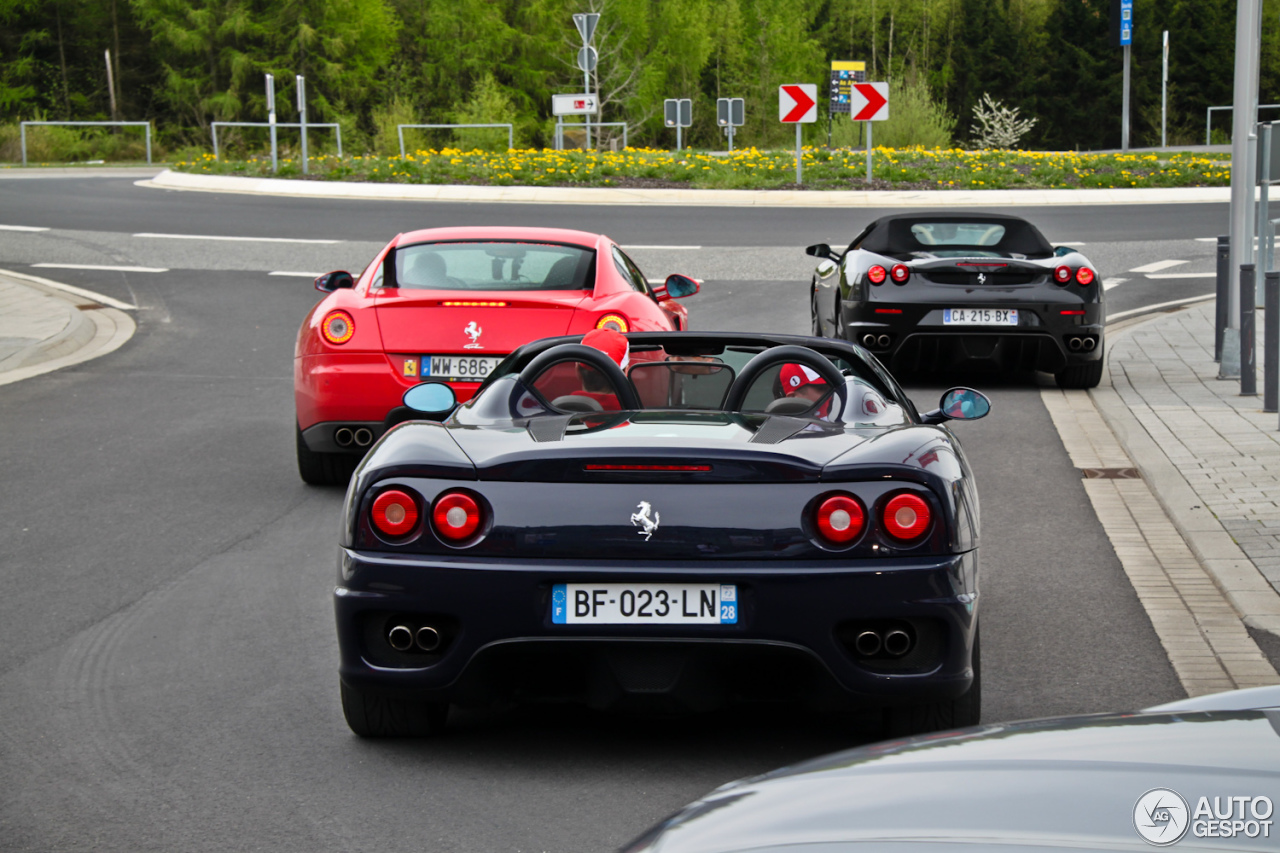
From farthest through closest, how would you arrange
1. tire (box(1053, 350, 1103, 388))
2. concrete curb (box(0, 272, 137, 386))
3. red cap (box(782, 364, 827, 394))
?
concrete curb (box(0, 272, 137, 386)), tire (box(1053, 350, 1103, 388)), red cap (box(782, 364, 827, 394))

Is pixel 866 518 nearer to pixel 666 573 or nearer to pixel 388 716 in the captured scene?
pixel 666 573

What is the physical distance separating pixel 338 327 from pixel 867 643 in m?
4.91

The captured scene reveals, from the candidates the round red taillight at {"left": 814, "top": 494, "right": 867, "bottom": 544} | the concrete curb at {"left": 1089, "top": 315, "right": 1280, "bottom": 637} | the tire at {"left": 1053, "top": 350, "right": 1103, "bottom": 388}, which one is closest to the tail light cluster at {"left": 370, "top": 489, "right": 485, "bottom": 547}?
the round red taillight at {"left": 814, "top": 494, "right": 867, "bottom": 544}

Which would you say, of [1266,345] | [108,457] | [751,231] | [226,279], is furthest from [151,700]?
[751,231]

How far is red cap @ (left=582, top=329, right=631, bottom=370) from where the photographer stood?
203 inches

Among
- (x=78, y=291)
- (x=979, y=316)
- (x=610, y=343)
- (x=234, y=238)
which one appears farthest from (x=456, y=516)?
(x=234, y=238)

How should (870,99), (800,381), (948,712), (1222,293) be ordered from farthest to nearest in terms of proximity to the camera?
(870,99) < (1222,293) < (800,381) < (948,712)

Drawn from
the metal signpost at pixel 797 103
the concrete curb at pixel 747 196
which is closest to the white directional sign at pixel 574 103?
the concrete curb at pixel 747 196

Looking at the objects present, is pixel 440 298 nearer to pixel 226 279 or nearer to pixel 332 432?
pixel 332 432

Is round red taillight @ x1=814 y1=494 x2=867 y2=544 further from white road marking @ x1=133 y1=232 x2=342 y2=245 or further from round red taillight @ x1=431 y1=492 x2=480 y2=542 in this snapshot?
white road marking @ x1=133 y1=232 x2=342 y2=245

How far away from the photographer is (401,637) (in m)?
4.23

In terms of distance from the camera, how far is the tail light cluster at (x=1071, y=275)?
37.8 ft

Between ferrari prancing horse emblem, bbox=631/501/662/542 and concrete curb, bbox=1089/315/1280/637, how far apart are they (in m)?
2.71

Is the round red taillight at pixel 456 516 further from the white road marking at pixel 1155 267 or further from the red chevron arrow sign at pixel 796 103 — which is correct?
the red chevron arrow sign at pixel 796 103
